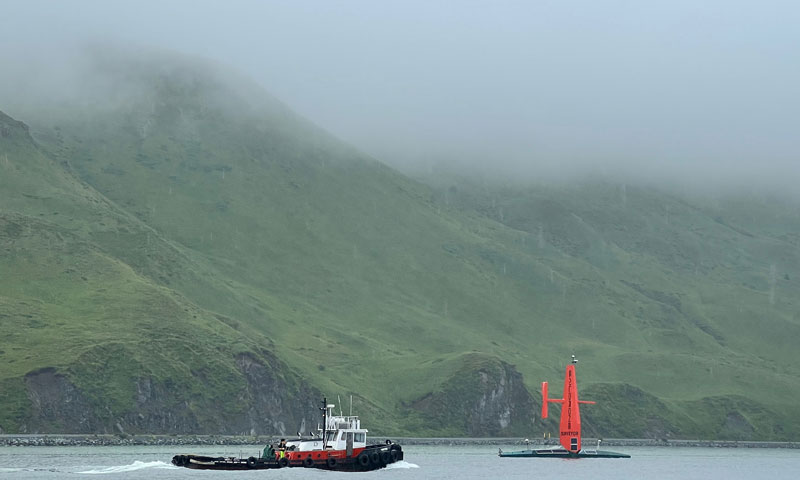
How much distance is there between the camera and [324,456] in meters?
169

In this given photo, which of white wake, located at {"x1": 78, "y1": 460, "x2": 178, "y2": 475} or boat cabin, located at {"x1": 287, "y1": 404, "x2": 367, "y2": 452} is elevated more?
boat cabin, located at {"x1": 287, "y1": 404, "x2": 367, "y2": 452}

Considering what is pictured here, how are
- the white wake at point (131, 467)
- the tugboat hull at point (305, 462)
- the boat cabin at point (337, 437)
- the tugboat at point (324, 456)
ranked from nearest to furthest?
the tugboat hull at point (305, 462), the tugboat at point (324, 456), the white wake at point (131, 467), the boat cabin at point (337, 437)

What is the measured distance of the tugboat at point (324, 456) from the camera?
166 m

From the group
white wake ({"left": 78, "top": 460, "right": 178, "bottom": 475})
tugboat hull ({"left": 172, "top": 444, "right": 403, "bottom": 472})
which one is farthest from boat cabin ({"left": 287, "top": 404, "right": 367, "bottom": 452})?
white wake ({"left": 78, "top": 460, "right": 178, "bottom": 475})

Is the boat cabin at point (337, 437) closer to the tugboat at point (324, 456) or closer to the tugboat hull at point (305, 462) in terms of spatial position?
the tugboat at point (324, 456)

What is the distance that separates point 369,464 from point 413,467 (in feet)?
78.2

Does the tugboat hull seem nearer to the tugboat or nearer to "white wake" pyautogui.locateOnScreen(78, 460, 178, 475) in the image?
the tugboat

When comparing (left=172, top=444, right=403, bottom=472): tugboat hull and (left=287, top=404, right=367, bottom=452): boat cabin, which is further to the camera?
(left=287, top=404, right=367, bottom=452): boat cabin

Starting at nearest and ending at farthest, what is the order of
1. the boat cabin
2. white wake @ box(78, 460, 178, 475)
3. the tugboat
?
the tugboat → white wake @ box(78, 460, 178, 475) → the boat cabin

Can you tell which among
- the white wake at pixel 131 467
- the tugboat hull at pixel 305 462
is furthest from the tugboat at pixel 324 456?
the white wake at pixel 131 467

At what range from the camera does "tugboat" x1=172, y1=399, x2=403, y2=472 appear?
166 metres

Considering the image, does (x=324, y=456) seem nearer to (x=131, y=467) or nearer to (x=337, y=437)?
(x=337, y=437)

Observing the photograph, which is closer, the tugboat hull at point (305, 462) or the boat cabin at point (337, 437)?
the tugboat hull at point (305, 462)

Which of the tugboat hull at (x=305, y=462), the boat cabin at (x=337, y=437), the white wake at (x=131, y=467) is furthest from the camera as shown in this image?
the boat cabin at (x=337, y=437)
